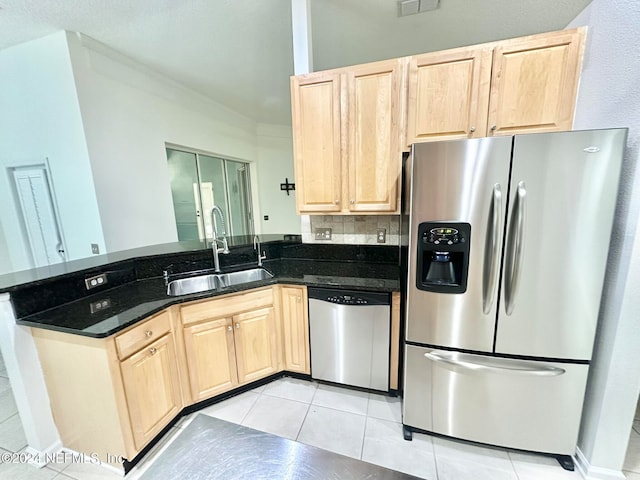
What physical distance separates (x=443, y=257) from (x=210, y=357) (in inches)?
66.8

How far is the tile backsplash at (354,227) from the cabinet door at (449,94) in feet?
2.40

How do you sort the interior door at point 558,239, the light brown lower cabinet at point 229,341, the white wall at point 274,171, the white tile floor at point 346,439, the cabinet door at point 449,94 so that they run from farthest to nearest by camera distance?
the white wall at point 274,171 → the light brown lower cabinet at point 229,341 → the cabinet door at point 449,94 → the white tile floor at point 346,439 → the interior door at point 558,239

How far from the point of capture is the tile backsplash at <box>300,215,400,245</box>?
7.43 feet

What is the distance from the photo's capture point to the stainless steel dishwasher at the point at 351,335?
181 centimetres

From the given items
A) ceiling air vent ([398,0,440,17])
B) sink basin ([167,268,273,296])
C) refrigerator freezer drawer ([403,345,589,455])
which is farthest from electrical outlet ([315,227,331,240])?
ceiling air vent ([398,0,440,17])

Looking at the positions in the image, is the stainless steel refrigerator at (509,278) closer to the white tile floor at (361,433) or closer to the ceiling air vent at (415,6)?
the white tile floor at (361,433)

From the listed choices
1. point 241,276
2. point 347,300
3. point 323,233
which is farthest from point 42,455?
point 323,233

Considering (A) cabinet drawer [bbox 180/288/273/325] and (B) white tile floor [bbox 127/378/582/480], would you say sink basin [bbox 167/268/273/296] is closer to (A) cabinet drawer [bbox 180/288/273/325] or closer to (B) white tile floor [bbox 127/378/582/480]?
(A) cabinet drawer [bbox 180/288/273/325]

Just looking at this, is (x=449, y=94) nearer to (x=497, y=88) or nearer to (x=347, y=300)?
(x=497, y=88)

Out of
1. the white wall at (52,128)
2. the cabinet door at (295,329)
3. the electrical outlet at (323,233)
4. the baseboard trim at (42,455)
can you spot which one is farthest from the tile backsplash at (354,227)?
the white wall at (52,128)

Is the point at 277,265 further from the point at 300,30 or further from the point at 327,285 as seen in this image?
the point at 300,30

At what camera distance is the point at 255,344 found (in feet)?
6.52

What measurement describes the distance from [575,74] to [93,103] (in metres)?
3.99

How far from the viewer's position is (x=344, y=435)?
5.46ft
